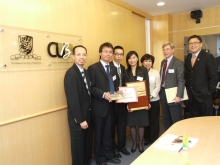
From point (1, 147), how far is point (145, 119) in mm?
2013

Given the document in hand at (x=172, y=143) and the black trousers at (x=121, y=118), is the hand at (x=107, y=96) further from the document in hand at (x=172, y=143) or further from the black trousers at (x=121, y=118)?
the document in hand at (x=172, y=143)

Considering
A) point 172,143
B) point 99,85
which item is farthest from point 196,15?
point 172,143

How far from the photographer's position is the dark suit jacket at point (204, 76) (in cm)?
290

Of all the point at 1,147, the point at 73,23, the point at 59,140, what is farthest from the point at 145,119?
the point at 1,147

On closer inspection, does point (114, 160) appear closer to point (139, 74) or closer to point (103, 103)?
point (103, 103)

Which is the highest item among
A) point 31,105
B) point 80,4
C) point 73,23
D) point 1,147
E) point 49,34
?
point 80,4

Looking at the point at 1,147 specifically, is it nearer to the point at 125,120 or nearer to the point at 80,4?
the point at 125,120

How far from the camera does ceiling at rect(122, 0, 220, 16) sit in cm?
412

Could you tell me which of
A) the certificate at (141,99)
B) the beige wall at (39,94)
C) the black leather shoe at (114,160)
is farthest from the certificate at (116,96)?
the black leather shoe at (114,160)

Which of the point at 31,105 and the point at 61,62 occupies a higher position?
the point at 61,62

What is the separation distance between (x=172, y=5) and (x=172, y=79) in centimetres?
218

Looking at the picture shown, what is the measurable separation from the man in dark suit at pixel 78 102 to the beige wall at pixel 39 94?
27cm

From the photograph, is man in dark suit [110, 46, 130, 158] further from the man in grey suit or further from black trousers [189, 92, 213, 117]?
black trousers [189, 92, 213, 117]

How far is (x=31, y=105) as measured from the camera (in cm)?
223
